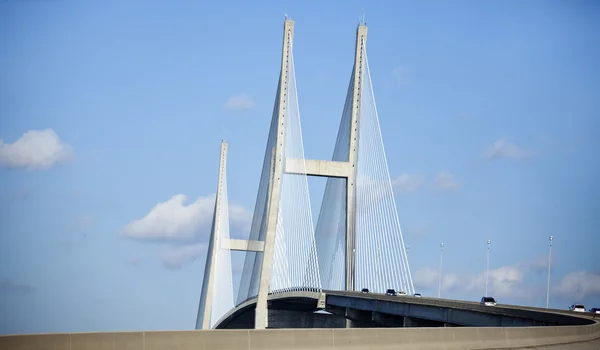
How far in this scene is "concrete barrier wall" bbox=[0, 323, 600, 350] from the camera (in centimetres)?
1506

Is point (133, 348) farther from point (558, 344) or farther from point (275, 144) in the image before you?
point (275, 144)

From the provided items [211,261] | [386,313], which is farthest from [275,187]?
[211,261]

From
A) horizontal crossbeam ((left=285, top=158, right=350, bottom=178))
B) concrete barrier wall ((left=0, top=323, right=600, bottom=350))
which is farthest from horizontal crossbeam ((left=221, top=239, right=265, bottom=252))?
concrete barrier wall ((left=0, top=323, right=600, bottom=350))

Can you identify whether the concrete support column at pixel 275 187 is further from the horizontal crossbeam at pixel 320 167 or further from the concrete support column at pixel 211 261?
the concrete support column at pixel 211 261

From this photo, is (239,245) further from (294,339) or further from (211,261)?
(294,339)

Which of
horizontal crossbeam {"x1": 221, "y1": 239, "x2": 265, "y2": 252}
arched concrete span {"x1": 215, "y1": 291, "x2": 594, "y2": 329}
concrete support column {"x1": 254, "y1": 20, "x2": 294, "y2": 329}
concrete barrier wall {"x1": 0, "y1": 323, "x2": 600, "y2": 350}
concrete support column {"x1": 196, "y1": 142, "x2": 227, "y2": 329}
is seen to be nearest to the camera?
concrete barrier wall {"x1": 0, "y1": 323, "x2": 600, "y2": 350}

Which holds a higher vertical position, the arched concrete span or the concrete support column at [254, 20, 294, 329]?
the concrete support column at [254, 20, 294, 329]

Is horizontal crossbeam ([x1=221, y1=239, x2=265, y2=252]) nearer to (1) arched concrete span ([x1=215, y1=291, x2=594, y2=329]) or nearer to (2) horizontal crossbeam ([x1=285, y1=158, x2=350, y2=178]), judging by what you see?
(1) arched concrete span ([x1=215, y1=291, x2=594, y2=329])

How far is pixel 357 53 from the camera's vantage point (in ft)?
207

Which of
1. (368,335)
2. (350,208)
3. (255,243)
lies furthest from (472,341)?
(255,243)

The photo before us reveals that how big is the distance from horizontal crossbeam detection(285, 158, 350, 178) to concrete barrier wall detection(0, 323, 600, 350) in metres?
37.8

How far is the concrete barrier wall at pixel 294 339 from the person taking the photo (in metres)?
15.1

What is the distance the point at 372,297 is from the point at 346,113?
489 inches

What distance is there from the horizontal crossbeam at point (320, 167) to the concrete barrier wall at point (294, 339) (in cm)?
3783
